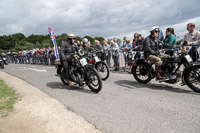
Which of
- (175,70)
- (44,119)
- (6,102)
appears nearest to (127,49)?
(175,70)

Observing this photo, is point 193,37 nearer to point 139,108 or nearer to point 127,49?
point 127,49

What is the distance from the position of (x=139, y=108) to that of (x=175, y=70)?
2.36 meters

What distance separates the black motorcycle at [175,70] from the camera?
15.6 ft

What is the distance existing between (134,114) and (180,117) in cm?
87

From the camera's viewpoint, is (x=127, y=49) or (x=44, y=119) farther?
(x=127, y=49)

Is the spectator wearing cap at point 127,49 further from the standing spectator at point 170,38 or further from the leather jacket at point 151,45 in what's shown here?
the leather jacket at point 151,45

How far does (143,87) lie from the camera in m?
5.73

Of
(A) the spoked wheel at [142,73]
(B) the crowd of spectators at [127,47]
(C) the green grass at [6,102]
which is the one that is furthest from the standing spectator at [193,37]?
(C) the green grass at [6,102]

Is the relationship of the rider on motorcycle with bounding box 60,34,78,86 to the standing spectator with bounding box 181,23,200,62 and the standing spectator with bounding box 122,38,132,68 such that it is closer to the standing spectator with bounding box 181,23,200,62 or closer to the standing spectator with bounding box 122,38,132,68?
the standing spectator with bounding box 181,23,200,62

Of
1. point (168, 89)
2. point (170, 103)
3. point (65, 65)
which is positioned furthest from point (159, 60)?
point (65, 65)

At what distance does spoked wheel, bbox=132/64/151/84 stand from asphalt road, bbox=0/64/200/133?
0.63 m

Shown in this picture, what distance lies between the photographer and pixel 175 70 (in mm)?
5359

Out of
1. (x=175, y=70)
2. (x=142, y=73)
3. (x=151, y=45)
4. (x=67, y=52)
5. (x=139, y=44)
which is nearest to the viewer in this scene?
(x=175, y=70)

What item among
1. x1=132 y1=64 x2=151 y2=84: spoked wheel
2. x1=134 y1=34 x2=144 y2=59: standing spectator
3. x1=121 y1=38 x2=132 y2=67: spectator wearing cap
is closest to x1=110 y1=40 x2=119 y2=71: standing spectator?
x1=121 y1=38 x2=132 y2=67: spectator wearing cap
